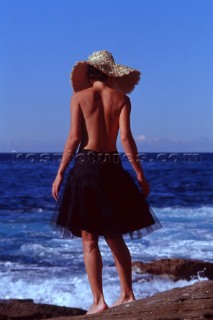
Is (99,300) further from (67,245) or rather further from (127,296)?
(67,245)

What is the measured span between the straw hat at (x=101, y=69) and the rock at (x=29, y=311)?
3565mm

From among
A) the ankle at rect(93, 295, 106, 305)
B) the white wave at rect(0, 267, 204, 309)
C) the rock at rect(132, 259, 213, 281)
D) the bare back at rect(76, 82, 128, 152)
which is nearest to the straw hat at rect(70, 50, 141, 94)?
the bare back at rect(76, 82, 128, 152)

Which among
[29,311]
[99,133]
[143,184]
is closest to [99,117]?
[99,133]

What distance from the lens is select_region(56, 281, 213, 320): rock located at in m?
5.08

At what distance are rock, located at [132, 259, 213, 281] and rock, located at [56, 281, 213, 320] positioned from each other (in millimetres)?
8144

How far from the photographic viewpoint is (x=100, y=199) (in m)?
5.23

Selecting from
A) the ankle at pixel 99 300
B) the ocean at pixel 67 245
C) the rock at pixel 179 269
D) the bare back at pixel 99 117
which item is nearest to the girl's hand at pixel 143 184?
the bare back at pixel 99 117

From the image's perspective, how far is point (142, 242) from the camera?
53.6 ft

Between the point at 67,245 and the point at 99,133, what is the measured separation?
11.3 meters

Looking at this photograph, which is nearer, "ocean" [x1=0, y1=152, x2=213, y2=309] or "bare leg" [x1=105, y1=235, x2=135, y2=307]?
"bare leg" [x1=105, y1=235, x2=135, y2=307]

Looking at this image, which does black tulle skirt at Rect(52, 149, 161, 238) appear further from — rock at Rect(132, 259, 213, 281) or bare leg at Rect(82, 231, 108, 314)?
rock at Rect(132, 259, 213, 281)

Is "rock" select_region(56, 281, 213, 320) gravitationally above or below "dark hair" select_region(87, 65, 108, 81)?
below

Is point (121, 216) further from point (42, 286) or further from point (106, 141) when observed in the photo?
point (42, 286)

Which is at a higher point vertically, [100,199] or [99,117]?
[99,117]
